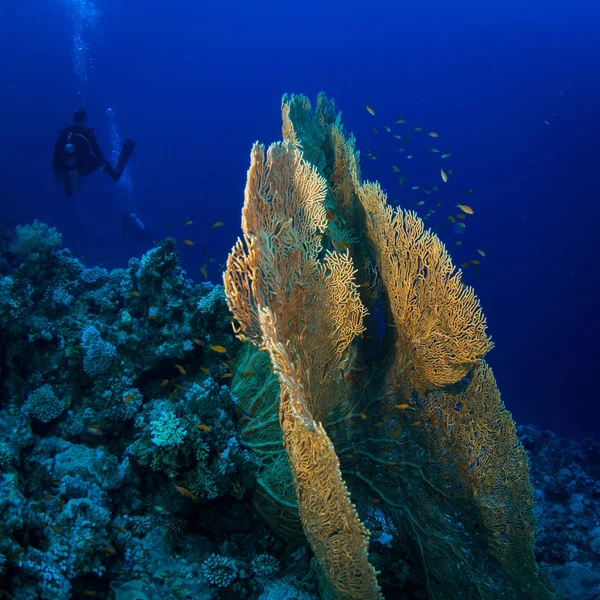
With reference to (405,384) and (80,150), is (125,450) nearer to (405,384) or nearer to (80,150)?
(405,384)

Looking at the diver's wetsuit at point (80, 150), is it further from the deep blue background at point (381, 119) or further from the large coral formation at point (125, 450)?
the deep blue background at point (381, 119)

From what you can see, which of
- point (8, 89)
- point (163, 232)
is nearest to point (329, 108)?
point (163, 232)

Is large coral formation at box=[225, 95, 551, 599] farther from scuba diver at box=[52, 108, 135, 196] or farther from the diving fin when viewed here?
the diving fin

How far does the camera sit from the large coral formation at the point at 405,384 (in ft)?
11.8

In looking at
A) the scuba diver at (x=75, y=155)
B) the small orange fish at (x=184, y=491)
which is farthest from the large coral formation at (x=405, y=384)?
the scuba diver at (x=75, y=155)

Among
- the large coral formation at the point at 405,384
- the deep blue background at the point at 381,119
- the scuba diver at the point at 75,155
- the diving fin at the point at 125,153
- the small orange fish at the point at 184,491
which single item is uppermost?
the deep blue background at the point at 381,119

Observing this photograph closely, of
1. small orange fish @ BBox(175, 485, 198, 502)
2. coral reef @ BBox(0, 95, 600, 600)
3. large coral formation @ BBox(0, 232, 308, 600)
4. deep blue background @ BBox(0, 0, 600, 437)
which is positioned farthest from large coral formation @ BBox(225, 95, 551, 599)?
deep blue background @ BBox(0, 0, 600, 437)

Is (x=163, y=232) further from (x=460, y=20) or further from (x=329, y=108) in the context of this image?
(x=460, y=20)

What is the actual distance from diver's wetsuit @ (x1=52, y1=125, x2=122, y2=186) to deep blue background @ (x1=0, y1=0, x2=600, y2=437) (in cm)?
2277

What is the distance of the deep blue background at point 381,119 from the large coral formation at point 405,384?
1243 inches

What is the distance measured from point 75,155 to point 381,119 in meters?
60.0

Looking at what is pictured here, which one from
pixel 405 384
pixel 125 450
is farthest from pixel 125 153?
pixel 405 384

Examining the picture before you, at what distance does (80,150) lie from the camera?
42.2 feet

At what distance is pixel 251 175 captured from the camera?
3365mm
